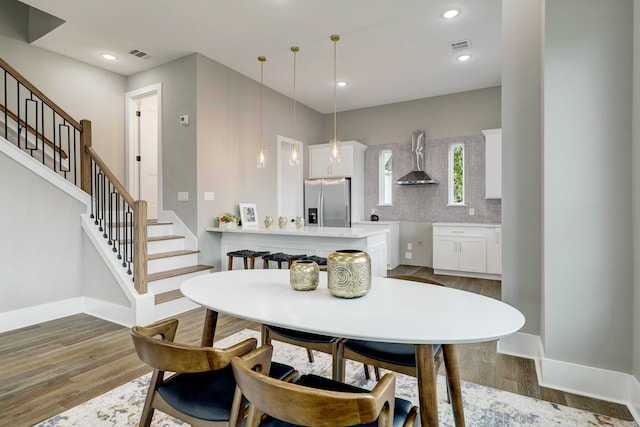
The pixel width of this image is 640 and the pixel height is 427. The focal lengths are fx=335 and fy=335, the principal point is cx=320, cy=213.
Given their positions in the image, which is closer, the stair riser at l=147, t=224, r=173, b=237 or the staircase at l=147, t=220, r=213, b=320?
the staircase at l=147, t=220, r=213, b=320

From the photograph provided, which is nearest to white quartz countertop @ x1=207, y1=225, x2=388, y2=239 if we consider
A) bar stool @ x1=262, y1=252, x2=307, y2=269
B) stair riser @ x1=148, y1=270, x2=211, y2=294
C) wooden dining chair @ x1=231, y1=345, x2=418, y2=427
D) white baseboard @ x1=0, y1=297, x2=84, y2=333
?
bar stool @ x1=262, y1=252, x2=307, y2=269

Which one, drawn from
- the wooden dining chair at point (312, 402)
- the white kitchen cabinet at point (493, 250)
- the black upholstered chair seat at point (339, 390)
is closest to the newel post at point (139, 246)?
the black upholstered chair seat at point (339, 390)

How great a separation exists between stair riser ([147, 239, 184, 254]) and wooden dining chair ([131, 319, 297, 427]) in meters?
3.13

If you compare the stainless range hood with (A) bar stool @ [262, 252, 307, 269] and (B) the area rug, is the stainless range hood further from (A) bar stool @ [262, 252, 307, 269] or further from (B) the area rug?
(B) the area rug

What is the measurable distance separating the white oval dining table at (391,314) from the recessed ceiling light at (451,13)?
3.06m

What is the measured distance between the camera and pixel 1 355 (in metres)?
2.64

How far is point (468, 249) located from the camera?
214 inches

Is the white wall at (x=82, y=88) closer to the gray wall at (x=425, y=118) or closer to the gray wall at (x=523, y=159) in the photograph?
the gray wall at (x=425, y=118)

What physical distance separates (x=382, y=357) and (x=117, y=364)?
6.86 feet

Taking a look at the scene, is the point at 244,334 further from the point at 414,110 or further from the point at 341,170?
the point at 414,110

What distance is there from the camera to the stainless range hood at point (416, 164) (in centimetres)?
599

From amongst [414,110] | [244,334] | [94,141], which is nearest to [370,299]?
[244,334]

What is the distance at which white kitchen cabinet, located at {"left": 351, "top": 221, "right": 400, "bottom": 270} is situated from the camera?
6.04 metres

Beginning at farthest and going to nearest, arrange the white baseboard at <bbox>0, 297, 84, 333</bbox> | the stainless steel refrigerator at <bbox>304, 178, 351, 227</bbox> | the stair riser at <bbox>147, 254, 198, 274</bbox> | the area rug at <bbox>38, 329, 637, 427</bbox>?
1. the stainless steel refrigerator at <bbox>304, 178, 351, 227</bbox>
2. the stair riser at <bbox>147, 254, 198, 274</bbox>
3. the white baseboard at <bbox>0, 297, 84, 333</bbox>
4. the area rug at <bbox>38, 329, 637, 427</bbox>
